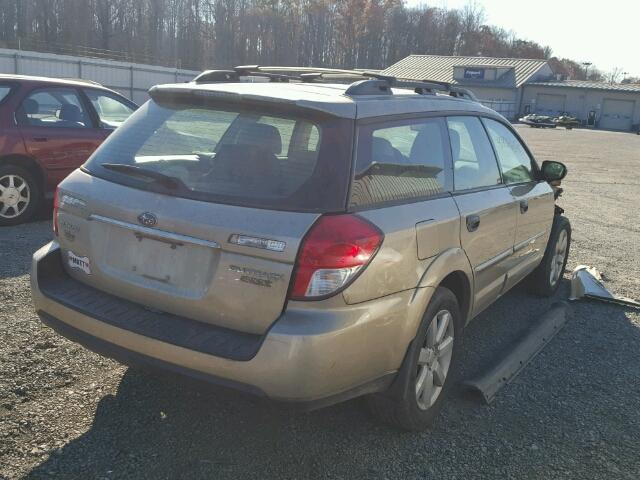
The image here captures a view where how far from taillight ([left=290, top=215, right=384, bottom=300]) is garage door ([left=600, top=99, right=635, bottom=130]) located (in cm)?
7491

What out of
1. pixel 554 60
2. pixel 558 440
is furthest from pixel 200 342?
pixel 554 60

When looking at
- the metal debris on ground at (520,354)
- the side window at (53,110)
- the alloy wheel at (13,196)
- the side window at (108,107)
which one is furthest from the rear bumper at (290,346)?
the side window at (108,107)

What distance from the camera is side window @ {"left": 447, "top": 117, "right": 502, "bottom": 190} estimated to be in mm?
3680

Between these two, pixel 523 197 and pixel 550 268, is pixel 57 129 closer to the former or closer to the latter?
pixel 523 197

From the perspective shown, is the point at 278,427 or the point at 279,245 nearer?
the point at 279,245

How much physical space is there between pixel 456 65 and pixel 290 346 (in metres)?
76.6

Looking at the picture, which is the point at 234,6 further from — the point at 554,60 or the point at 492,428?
the point at 492,428

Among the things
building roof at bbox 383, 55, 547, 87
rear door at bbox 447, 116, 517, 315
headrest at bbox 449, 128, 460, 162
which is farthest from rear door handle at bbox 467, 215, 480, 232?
building roof at bbox 383, 55, 547, 87

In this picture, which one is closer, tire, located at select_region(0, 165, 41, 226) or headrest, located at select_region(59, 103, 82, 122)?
tire, located at select_region(0, 165, 41, 226)

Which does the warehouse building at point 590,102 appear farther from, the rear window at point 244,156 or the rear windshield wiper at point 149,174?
the rear windshield wiper at point 149,174

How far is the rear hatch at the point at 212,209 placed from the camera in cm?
260

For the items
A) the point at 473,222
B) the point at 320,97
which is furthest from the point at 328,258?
the point at 473,222

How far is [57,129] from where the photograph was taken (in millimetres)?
7211

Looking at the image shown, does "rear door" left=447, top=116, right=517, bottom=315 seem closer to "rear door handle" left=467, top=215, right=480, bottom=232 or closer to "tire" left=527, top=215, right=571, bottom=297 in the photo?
"rear door handle" left=467, top=215, right=480, bottom=232
